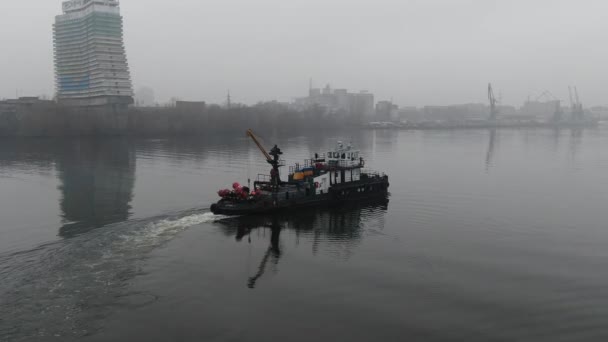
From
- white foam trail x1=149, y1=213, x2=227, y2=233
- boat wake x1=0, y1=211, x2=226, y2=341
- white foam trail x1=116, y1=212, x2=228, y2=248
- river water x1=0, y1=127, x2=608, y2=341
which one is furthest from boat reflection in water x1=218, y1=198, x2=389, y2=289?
boat wake x1=0, y1=211, x2=226, y2=341

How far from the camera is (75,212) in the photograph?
37.3 metres

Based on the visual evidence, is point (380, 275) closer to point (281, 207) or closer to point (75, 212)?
point (281, 207)

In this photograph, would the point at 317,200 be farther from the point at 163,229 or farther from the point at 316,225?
the point at 163,229

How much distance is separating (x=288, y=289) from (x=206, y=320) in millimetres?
4817

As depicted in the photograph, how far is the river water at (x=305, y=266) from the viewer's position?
62.2 ft

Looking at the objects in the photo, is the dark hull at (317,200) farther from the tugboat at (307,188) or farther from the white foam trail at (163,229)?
the white foam trail at (163,229)

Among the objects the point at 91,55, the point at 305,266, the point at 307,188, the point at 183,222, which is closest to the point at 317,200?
the point at 307,188

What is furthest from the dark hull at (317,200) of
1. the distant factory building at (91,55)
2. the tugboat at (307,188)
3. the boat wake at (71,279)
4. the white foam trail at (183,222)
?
the distant factory building at (91,55)

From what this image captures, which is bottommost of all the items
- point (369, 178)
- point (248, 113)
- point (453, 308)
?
point (453, 308)

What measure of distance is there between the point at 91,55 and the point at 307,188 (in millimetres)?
140309

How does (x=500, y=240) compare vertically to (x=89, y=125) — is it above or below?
below

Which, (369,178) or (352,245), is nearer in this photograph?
(352,245)

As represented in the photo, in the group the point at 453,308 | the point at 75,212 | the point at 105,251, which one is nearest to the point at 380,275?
the point at 453,308

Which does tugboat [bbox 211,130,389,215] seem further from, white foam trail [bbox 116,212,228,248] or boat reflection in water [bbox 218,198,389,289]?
white foam trail [bbox 116,212,228,248]
